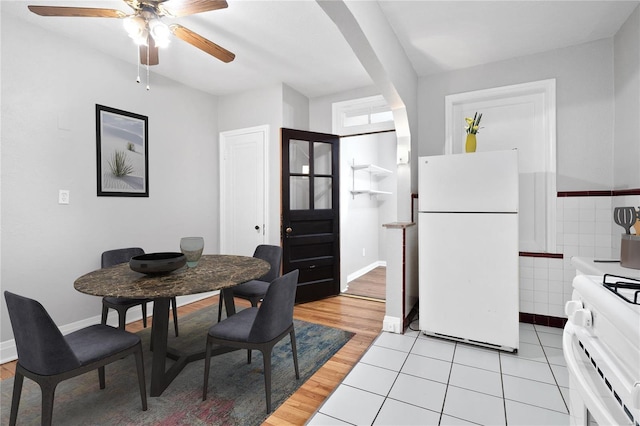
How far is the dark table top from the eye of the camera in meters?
1.64

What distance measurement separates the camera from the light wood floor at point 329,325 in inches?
70.3

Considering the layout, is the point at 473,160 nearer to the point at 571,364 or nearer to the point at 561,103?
the point at 561,103

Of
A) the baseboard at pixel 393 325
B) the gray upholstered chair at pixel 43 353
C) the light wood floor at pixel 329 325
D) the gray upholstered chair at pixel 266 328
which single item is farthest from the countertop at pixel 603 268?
the gray upholstered chair at pixel 43 353

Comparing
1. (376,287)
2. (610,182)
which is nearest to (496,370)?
(610,182)

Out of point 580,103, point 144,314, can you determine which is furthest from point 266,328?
point 580,103

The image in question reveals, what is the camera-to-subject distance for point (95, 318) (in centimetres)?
296

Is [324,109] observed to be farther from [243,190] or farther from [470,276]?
[470,276]

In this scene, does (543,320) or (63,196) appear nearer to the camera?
(63,196)

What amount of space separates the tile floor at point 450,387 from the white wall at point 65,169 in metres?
2.58

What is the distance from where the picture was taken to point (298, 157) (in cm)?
386

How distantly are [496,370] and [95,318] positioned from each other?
355 centimetres

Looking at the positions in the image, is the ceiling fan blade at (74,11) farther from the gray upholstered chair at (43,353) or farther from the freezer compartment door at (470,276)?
the freezer compartment door at (470,276)

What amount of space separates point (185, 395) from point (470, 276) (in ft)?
7.53

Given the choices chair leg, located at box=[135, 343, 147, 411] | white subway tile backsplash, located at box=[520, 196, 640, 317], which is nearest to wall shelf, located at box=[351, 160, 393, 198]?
white subway tile backsplash, located at box=[520, 196, 640, 317]
